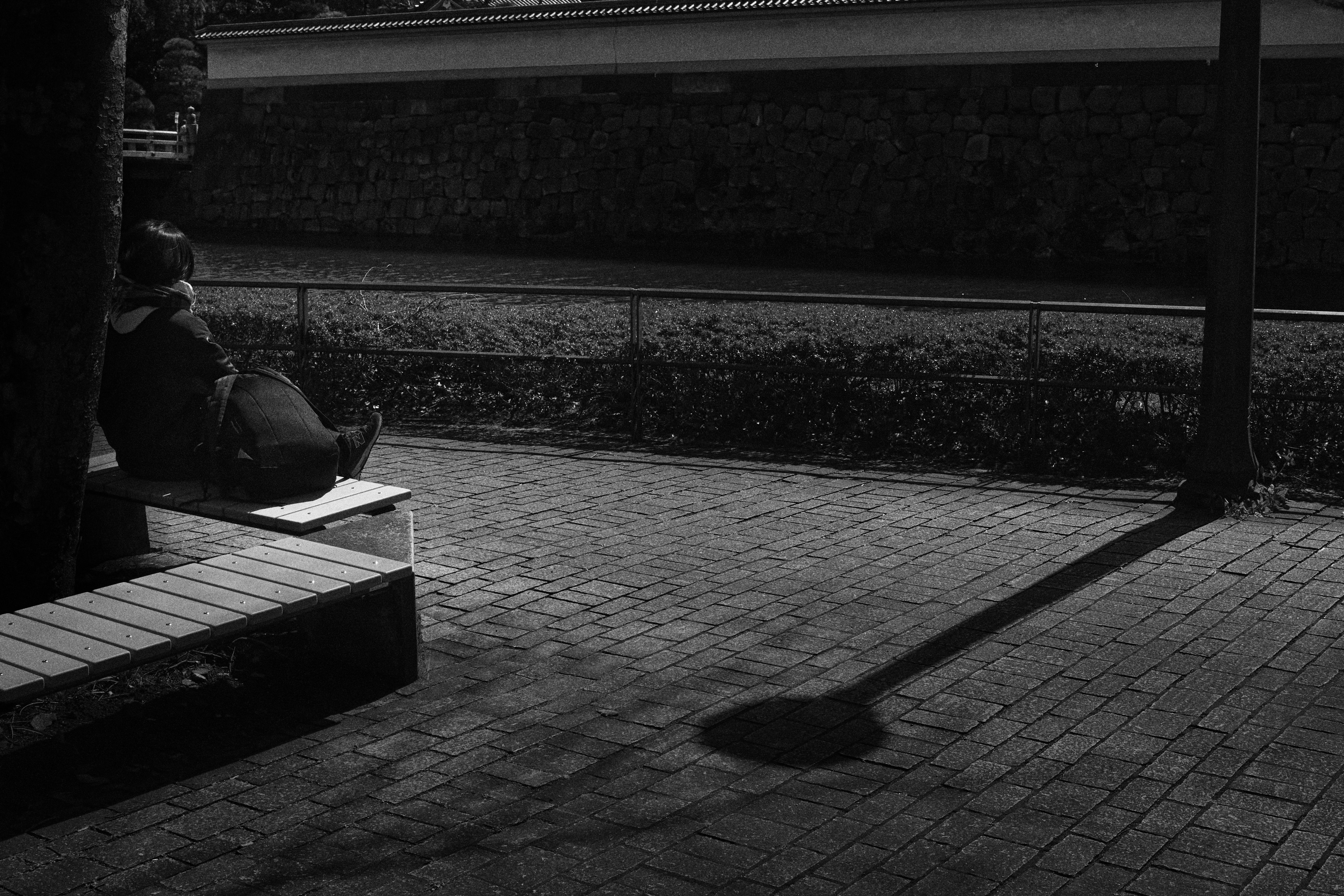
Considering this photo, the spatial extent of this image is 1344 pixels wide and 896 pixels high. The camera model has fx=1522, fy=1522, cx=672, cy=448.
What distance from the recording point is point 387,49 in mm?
30312

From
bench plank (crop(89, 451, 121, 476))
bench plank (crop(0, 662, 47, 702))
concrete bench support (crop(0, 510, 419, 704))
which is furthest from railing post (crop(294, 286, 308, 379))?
bench plank (crop(0, 662, 47, 702))

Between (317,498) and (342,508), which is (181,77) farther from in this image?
(342,508)

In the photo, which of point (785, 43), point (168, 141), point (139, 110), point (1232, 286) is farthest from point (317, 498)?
point (139, 110)

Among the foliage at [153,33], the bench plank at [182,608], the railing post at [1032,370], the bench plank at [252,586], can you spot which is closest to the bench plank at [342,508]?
the bench plank at [252,586]

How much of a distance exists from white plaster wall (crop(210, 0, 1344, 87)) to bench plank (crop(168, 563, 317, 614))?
2072 cm

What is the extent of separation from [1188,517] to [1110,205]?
18.4 metres

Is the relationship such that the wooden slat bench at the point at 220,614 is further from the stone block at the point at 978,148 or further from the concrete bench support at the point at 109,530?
the stone block at the point at 978,148

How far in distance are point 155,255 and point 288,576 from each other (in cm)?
138

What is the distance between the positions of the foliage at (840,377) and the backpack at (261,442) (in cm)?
406

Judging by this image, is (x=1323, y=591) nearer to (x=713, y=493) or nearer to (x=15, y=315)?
(x=713, y=493)

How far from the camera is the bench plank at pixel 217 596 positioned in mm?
3928

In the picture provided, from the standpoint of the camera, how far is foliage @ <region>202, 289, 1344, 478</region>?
7.86 m

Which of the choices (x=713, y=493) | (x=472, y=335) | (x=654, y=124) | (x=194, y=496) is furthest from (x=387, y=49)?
(x=194, y=496)

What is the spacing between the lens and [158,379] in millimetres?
4957
